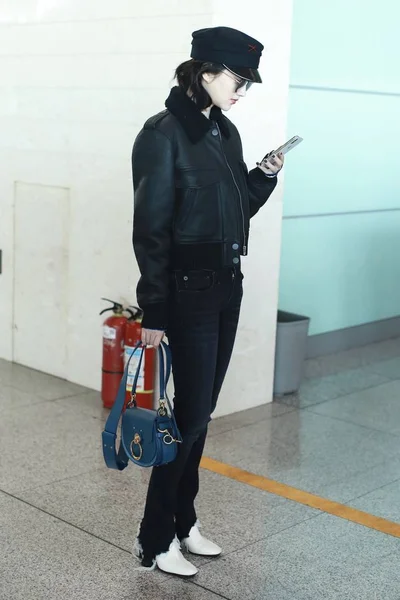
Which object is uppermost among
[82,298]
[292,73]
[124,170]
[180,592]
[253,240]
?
[292,73]

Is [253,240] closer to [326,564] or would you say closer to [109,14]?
[109,14]

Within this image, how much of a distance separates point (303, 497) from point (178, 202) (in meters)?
1.71

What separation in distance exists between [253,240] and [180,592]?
247cm

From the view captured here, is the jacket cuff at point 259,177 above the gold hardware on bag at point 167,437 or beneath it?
above

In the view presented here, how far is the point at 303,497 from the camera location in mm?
4293

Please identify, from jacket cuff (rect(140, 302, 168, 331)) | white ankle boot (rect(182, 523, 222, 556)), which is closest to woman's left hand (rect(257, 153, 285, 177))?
jacket cuff (rect(140, 302, 168, 331))

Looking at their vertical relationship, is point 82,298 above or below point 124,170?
below

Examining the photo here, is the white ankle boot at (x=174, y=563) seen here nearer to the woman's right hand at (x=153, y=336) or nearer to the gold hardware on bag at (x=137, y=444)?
the gold hardware on bag at (x=137, y=444)

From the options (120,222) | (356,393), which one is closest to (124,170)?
(120,222)

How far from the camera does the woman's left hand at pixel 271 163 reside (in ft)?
11.2

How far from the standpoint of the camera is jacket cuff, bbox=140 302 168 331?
3.19 meters

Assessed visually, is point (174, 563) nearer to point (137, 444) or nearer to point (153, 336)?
point (137, 444)

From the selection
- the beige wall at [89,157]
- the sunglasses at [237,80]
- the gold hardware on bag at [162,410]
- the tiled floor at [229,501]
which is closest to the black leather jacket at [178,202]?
the sunglasses at [237,80]

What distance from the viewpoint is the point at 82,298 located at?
19.1 feet
